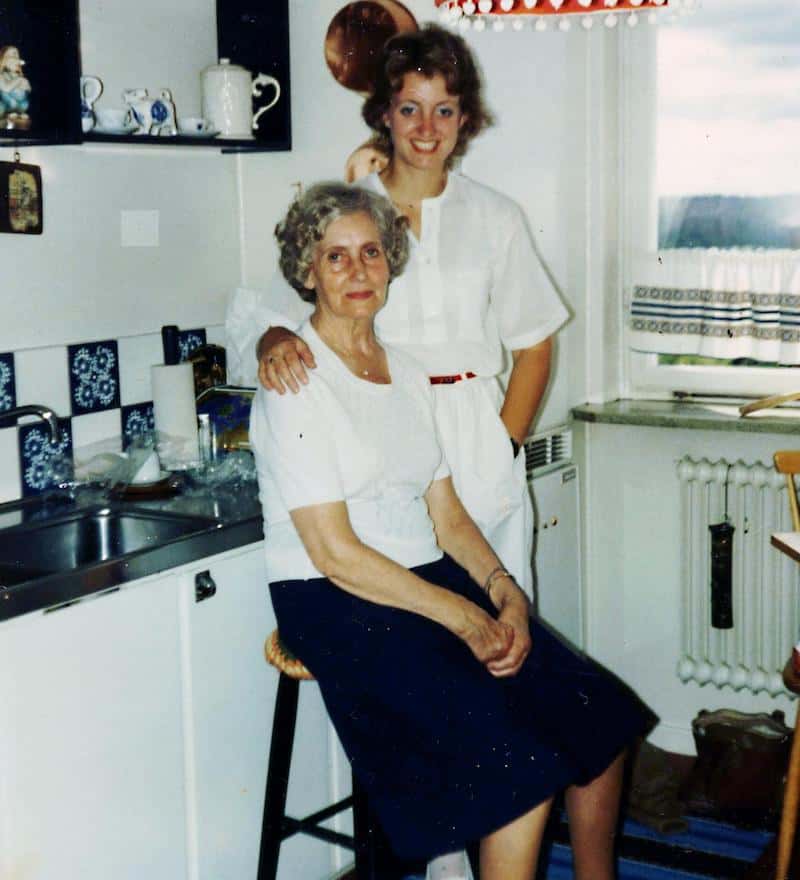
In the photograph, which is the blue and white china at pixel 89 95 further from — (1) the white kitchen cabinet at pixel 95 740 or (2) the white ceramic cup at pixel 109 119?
(1) the white kitchen cabinet at pixel 95 740

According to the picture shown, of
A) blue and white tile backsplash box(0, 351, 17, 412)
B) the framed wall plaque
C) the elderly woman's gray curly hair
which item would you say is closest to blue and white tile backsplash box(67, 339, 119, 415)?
blue and white tile backsplash box(0, 351, 17, 412)

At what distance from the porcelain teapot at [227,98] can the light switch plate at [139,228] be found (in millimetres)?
262

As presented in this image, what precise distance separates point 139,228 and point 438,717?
1427 millimetres

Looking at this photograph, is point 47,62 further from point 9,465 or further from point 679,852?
point 679,852

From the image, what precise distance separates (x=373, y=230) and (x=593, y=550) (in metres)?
1.42

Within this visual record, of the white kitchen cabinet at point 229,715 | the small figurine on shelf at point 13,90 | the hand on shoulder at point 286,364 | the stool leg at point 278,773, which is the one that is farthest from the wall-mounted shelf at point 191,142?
the stool leg at point 278,773

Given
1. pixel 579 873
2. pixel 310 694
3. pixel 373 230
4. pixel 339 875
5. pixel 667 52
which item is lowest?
pixel 339 875

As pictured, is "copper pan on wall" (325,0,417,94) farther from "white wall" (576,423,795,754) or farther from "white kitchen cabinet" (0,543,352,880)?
"white kitchen cabinet" (0,543,352,880)

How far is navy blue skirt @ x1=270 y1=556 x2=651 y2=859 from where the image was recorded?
1923 mm

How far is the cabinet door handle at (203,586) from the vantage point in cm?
220

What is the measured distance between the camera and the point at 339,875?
105 inches

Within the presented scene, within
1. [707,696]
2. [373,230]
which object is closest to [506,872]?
[373,230]

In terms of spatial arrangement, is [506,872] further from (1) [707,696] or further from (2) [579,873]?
(1) [707,696]

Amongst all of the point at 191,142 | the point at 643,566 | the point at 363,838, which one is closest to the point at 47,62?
the point at 191,142
